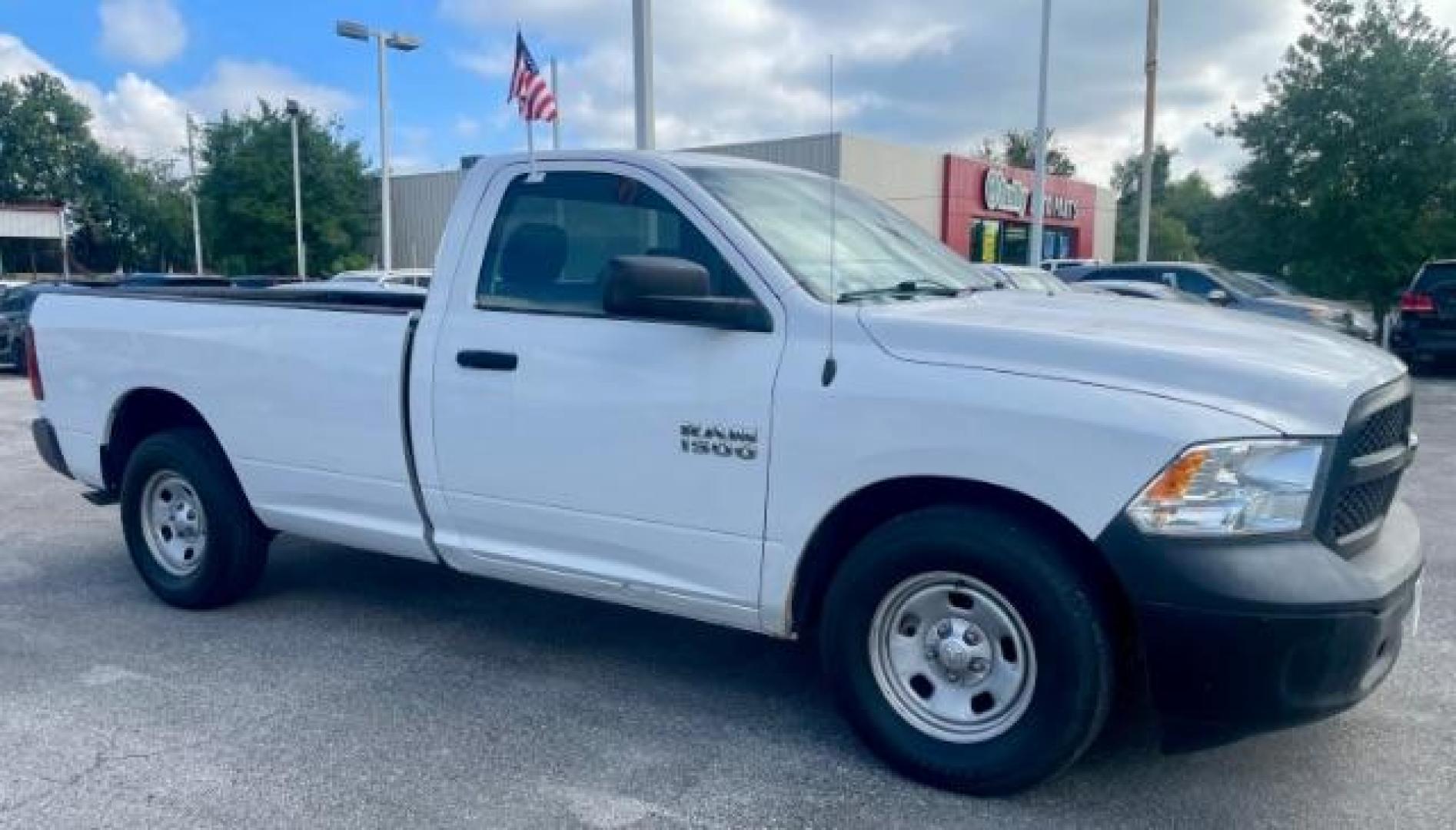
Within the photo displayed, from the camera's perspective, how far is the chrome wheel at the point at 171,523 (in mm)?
5352

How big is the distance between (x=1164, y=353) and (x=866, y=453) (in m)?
0.88

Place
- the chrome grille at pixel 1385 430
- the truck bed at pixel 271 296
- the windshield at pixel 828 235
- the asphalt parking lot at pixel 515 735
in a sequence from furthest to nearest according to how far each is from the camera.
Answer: the truck bed at pixel 271 296, the windshield at pixel 828 235, the asphalt parking lot at pixel 515 735, the chrome grille at pixel 1385 430

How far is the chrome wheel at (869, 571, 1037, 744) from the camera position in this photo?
335cm

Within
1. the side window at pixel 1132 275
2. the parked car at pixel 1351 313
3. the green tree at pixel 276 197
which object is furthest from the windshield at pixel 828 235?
the green tree at pixel 276 197

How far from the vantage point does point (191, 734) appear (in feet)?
12.7

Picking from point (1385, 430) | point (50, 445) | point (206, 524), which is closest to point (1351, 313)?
point (1385, 430)

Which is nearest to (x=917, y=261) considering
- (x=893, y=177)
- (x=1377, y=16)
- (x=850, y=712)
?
(x=850, y=712)

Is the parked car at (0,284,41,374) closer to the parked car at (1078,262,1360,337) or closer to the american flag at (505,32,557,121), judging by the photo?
the american flag at (505,32,557,121)

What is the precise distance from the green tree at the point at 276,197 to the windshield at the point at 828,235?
3625 cm

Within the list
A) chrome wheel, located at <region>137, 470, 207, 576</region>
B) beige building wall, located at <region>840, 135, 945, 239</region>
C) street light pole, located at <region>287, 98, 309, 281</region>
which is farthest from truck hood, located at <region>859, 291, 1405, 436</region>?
street light pole, located at <region>287, 98, 309, 281</region>

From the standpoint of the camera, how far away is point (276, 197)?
37688mm

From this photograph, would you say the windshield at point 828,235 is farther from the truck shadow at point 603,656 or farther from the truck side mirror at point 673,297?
the truck shadow at point 603,656

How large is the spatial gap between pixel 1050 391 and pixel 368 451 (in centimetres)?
271

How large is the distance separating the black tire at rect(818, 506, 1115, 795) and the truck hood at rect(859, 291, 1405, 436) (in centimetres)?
48
